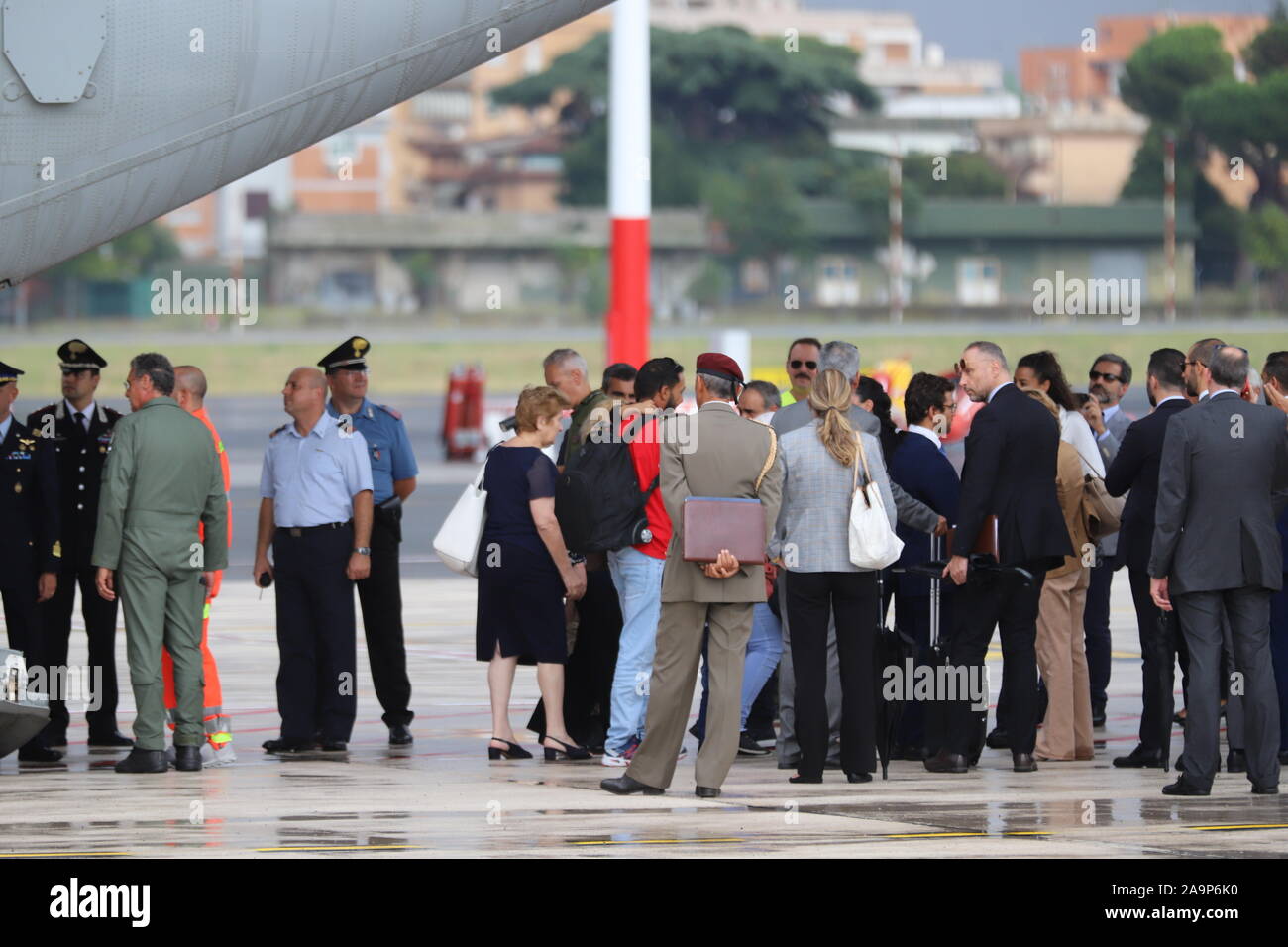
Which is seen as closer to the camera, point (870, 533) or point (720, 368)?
point (870, 533)

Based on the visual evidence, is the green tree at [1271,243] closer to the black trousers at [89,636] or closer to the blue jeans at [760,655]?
the blue jeans at [760,655]

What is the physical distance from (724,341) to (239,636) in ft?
39.5

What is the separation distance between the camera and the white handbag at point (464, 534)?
11547 millimetres

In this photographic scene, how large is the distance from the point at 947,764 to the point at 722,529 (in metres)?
2.05

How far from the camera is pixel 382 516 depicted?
41.2ft

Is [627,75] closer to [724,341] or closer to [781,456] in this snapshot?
[724,341]

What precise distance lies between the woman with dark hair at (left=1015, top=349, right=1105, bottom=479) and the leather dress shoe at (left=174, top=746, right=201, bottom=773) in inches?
187

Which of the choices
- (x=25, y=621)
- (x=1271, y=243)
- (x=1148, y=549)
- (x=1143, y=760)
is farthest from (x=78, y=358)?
(x=1271, y=243)

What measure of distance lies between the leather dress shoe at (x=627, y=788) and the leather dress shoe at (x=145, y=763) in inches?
95.2

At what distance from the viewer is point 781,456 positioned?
34.3 feet

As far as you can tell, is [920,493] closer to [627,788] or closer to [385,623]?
[627,788]

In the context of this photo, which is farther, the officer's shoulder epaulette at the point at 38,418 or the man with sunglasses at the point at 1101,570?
the man with sunglasses at the point at 1101,570

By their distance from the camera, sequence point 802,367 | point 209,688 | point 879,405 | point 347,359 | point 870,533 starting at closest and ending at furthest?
point 870,533, point 209,688, point 879,405, point 347,359, point 802,367

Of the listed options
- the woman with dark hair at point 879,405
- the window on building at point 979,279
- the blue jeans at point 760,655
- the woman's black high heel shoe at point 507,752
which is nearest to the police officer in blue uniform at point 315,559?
the woman's black high heel shoe at point 507,752
